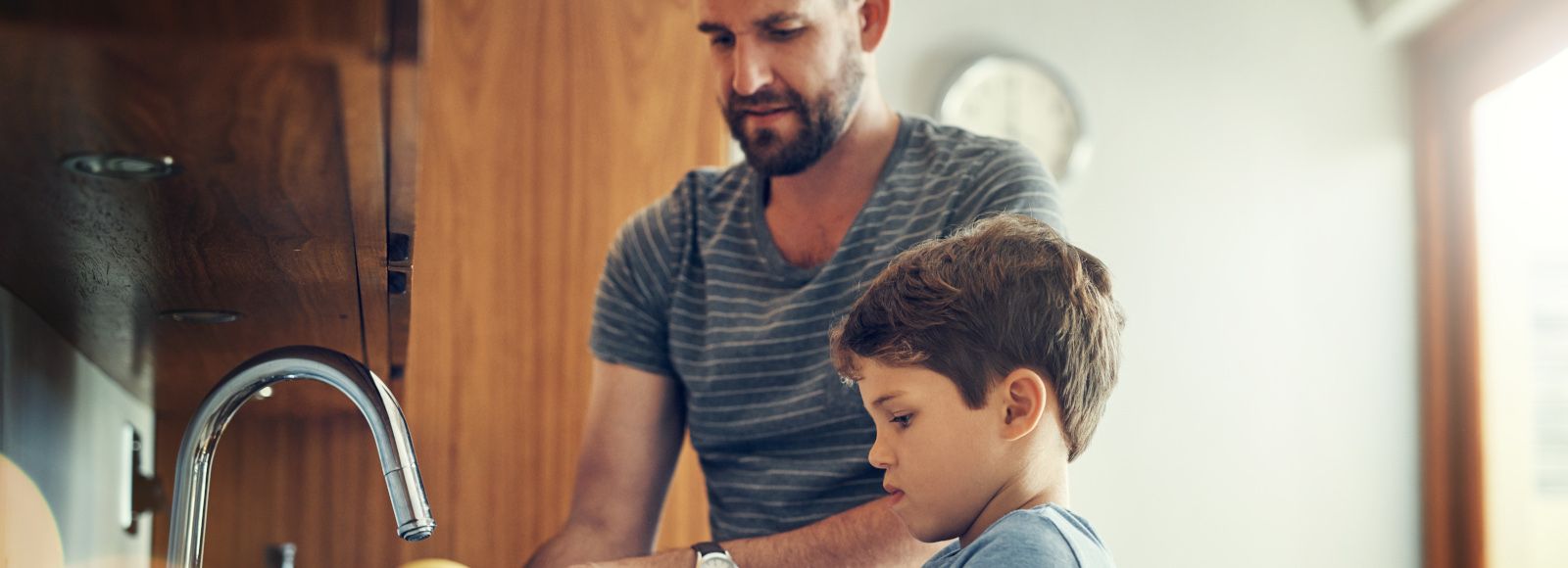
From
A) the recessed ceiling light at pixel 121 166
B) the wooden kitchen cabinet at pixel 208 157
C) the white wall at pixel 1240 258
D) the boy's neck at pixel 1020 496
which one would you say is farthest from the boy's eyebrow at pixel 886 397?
→ the white wall at pixel 1240 258

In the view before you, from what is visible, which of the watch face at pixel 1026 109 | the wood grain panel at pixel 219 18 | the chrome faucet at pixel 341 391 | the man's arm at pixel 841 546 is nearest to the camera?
the wood grain panel at pixel 219 18

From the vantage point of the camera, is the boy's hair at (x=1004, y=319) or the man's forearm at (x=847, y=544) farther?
the man's forearm at (x=847, y=544)

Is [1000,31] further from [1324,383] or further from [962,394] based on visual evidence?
[962,394]

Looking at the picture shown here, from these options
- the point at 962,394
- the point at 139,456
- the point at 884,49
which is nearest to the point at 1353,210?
the point at 884,49

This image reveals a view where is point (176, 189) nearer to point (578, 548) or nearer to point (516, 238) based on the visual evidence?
point (578, 548)

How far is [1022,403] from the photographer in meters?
0.96

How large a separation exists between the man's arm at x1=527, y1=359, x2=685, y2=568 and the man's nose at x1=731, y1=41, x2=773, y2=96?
1.19 ft

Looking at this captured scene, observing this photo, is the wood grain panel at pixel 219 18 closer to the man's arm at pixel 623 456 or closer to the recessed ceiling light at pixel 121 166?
the recessed ceiling light at pixel 121 166

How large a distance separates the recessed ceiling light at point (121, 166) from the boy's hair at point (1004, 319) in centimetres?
62

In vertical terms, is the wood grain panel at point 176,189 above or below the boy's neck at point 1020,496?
above

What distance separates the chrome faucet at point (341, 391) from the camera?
2.01 feet

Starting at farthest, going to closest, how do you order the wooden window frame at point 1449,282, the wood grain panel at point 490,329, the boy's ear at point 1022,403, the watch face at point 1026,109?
the watch face at point 1026,109, the wooden window frame at point 1449,282, the wood grain panel at point 490,329, the boy's ear at point 1022,403

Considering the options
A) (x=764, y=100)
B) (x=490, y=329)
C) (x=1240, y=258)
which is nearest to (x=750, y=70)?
(x=764, y=100)

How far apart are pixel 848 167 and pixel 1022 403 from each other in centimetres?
51
